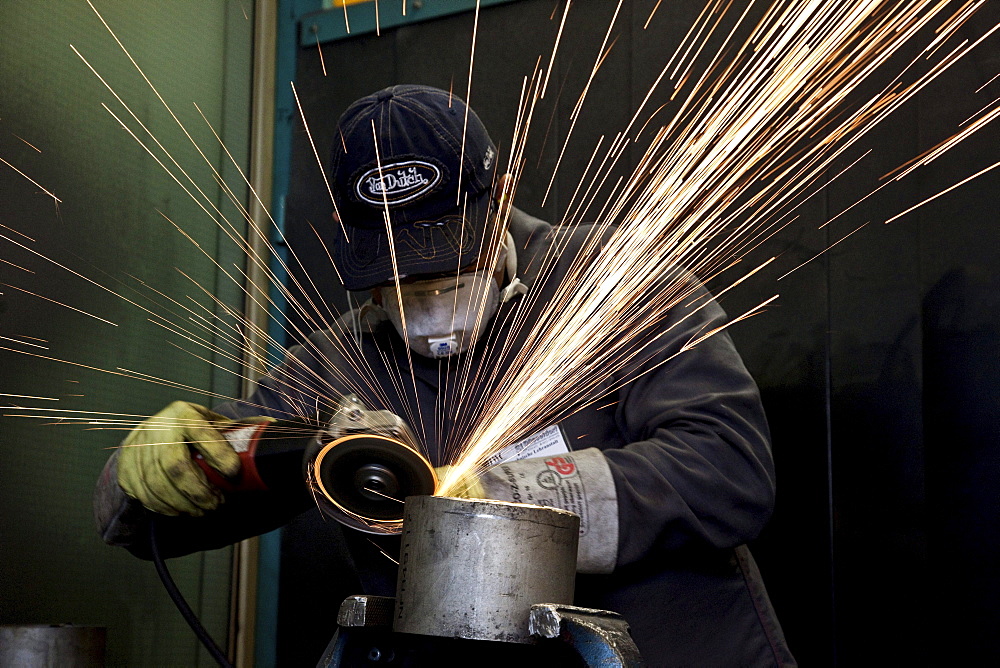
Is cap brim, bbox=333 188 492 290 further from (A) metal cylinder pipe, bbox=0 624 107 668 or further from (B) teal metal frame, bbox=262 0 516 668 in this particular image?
(B) teal metal frame, bbox=262 0 516 668

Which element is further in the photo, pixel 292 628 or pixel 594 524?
pixel 292 628

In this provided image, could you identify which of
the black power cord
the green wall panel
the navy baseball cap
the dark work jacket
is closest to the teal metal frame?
the green wall panel

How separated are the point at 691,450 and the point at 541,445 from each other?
0.34 metres

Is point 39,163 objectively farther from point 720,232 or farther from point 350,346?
point 720,232

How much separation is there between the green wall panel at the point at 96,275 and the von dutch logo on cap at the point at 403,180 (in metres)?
1.00

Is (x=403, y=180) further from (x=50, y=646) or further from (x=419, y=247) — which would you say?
(x=50, y=646)

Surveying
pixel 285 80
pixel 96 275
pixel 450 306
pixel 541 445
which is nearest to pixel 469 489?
pixel 541 445

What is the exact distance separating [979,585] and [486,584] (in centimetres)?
148

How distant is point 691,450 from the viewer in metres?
1.61

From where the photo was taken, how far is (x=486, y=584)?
44.4 inches

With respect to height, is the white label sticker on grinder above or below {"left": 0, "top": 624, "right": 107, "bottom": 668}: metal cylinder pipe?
above

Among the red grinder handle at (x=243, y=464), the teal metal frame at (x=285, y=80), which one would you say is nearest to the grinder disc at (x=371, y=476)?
the red grinder handle at (x=243, y=464)

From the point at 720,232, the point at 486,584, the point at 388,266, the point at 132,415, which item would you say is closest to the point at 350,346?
the point at 388,266

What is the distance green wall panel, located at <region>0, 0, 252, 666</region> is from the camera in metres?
2.26
